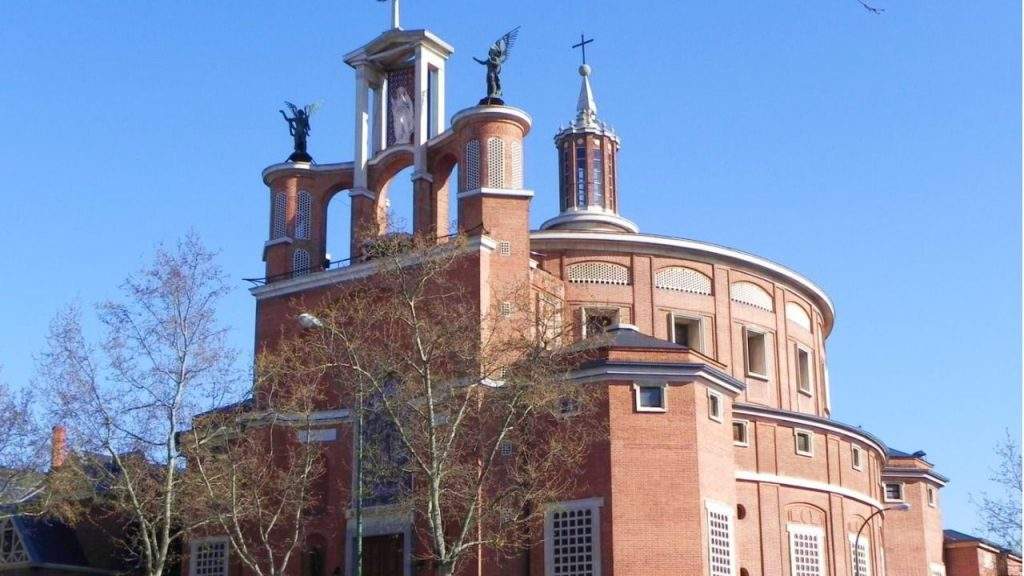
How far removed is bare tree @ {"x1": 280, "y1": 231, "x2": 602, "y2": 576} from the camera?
3216 cm

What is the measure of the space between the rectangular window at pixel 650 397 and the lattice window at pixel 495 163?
8425 millimetres

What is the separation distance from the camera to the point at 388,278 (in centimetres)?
3369

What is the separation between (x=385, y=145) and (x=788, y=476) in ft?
59.5

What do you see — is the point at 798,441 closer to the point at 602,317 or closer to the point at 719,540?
the point at 602,317

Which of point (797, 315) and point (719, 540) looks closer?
point (719, 540)

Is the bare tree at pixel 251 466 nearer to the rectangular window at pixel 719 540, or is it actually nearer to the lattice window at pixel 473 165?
the lattice window at pixel 473 165

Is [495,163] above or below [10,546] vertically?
above

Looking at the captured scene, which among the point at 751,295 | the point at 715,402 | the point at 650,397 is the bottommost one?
the point at 650,397

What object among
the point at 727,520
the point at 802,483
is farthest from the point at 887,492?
the point at 727,520

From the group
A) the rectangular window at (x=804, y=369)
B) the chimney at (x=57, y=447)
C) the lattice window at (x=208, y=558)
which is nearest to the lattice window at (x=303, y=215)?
the lattice window at (x=208, y=558)

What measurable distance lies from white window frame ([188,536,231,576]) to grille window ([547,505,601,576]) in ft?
38.9

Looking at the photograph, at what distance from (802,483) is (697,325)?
669 centimetres

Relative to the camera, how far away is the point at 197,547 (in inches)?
1788

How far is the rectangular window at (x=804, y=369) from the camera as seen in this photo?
5444 cm
